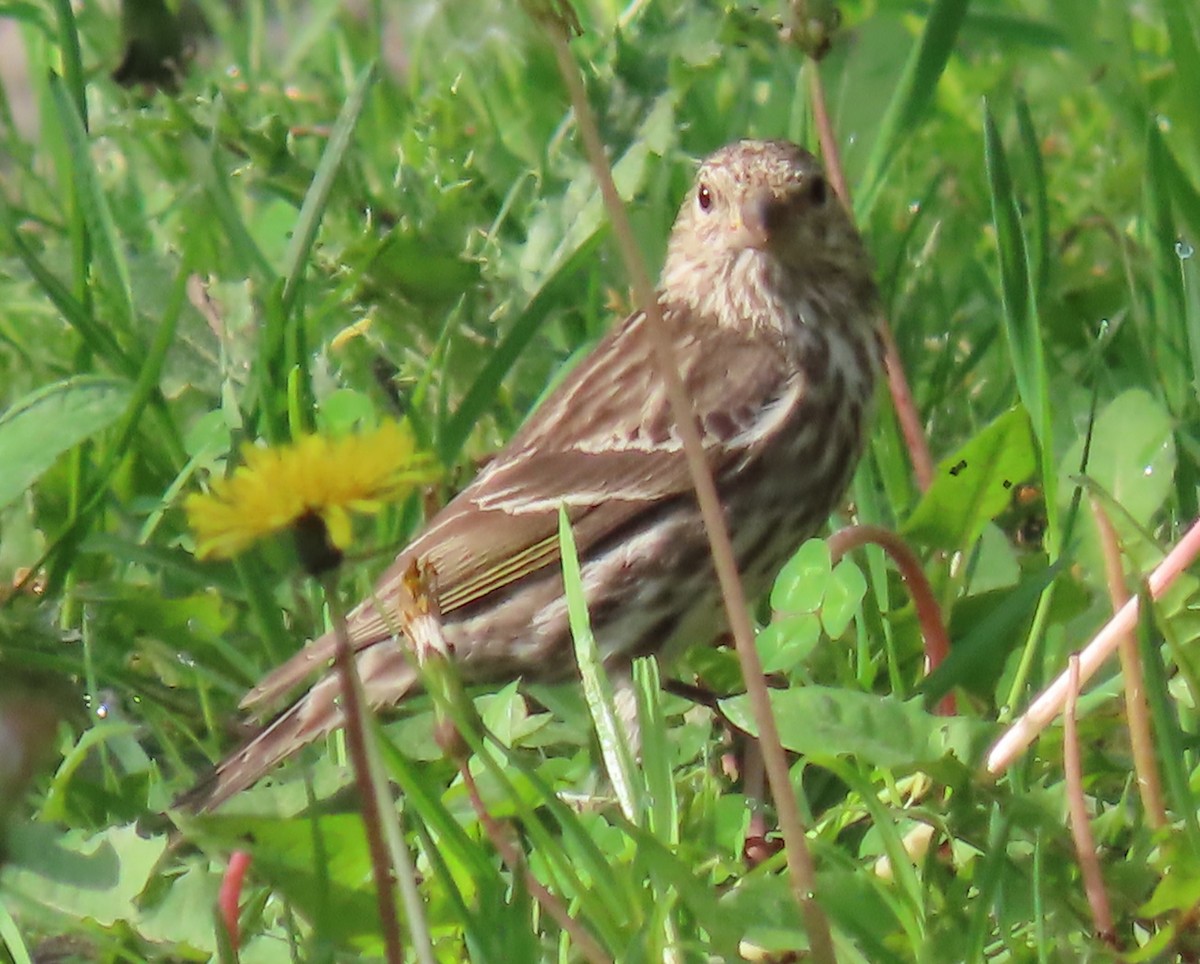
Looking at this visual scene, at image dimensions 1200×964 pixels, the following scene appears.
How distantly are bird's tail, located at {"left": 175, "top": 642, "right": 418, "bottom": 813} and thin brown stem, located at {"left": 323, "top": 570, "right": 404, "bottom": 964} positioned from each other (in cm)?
104

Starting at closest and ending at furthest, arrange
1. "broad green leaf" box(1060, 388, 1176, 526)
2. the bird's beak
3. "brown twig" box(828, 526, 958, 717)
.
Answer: "brown twig" box(828, 526, 958, 717) → "broad green leaf" box(1060, 388, 1176, 526) → the bird's beak

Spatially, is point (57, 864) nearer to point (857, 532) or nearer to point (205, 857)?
point (205, 857)

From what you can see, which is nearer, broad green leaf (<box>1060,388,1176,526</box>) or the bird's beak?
broad green leaf (<box>1060,388,1176,526</box>)

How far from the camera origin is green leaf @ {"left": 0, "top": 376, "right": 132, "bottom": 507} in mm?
3260

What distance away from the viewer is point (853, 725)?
230cm

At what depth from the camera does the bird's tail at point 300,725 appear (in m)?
3.09

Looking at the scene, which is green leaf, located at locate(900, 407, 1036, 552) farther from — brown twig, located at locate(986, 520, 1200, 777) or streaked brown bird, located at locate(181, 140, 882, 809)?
brown twig, located at locate(986, 520, 1200, 777)

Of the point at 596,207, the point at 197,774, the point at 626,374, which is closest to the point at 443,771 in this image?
the point at 197,774

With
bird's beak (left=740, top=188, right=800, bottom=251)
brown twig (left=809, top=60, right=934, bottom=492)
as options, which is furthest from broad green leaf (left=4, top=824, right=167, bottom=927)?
bird's beak (left=740, top=188, right=800, bottom=251)

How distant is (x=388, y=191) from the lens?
4.89 m

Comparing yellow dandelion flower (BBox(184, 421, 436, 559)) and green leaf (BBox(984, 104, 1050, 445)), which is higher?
yellow dandelion flower (BBox(184, 421, 436, 559))

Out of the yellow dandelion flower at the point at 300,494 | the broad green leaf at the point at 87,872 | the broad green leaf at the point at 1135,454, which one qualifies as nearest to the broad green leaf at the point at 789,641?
the broad green leaf at the point at 1135,454

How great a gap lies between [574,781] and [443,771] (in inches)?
9.5

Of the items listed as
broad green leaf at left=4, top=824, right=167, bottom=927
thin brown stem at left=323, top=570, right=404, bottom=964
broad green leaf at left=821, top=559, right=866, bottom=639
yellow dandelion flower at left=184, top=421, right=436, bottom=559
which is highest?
yellow dandelion flower at left=184, top=421, right=436, bottom=559
